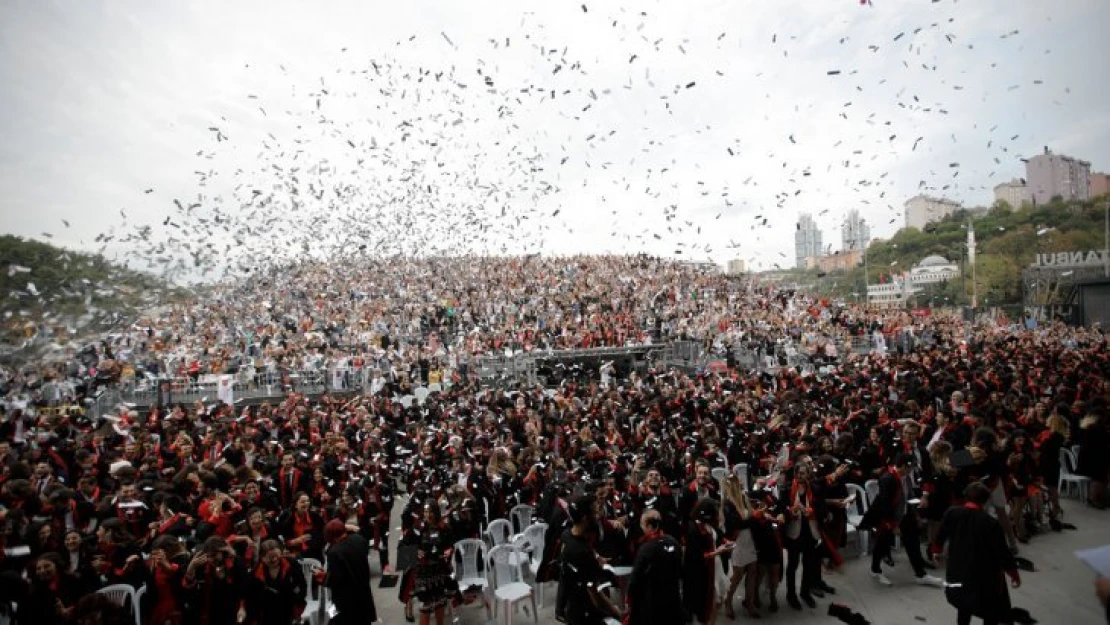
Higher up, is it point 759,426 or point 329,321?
point 329,321

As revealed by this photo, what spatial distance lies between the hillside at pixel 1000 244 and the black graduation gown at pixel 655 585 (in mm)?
57681

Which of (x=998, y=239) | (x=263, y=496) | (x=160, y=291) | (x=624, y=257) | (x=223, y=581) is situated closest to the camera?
(x=223, y=581)

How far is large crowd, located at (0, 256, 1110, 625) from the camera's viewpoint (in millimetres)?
4777

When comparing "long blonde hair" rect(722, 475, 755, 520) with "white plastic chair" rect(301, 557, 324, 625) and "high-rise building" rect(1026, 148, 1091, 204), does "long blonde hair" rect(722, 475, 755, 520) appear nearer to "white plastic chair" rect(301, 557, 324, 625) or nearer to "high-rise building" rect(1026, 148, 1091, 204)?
"white plastic chair" rect(301, 557, 324, 625)

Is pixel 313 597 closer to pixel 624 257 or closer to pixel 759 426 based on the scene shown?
pixel 759 426

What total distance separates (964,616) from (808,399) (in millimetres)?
7864

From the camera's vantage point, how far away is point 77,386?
48.4ft

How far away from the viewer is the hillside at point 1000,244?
59469 millimetres

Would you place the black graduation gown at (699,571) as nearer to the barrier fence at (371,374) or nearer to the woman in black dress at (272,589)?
the woman in black dress at (272,589)

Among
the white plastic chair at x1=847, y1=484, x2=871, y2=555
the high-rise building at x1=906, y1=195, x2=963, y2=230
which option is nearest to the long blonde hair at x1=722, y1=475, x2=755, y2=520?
the white plastic chair at x1=847, y1=484, x2=871, y2=555

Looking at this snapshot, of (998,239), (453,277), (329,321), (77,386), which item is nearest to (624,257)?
(453,277)

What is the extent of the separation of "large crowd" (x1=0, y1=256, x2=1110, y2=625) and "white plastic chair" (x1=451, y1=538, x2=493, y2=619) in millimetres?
122

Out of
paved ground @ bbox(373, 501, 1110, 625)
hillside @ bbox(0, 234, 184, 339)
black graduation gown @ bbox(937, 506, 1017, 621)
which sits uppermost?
hillside @ bbox(0, 234, 184, 339)

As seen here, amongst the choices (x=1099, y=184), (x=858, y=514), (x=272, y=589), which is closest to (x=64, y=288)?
(x=272, y=589)
